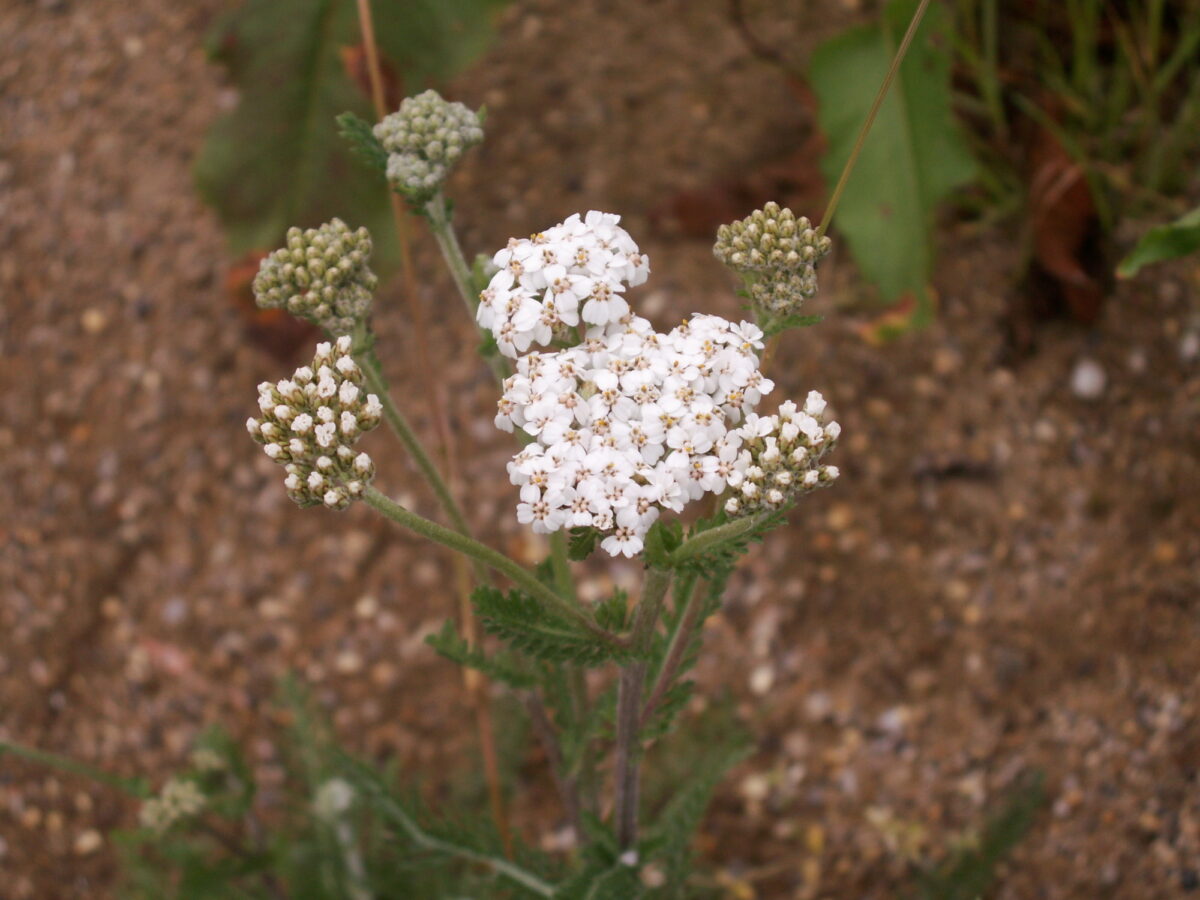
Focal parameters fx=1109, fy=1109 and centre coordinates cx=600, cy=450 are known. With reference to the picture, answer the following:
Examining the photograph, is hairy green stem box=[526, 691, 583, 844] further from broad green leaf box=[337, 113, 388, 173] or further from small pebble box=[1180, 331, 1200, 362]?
small pebble box=[1180, 331, 1200, 362]

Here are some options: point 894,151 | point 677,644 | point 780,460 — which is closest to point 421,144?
point 780,460

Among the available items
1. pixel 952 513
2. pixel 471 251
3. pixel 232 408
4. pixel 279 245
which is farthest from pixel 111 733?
pixel 952 513

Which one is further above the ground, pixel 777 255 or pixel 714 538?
pixel 777 255

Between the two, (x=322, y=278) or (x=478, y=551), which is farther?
(x=322, y=278)

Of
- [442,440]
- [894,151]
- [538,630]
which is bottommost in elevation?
[894,151]

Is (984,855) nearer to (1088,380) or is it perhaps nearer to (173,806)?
(1088,380)

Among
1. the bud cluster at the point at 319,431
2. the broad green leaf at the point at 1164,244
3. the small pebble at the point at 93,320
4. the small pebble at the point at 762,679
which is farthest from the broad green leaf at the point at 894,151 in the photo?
the small pebble at the point at 93,320

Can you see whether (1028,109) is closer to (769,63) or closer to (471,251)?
(769,63)
